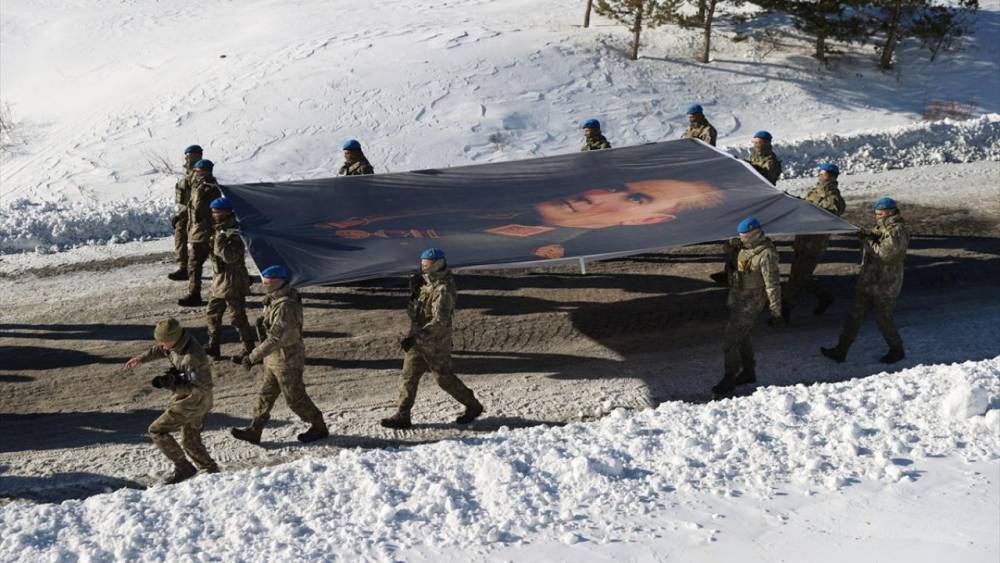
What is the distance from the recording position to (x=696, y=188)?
41.4 feet

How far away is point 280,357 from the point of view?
9289 mm

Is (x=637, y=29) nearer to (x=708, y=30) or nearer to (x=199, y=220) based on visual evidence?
(x=708, y=30)

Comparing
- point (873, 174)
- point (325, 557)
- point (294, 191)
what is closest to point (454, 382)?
point (325, 557)

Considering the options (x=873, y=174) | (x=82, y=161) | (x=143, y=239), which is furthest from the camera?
(x=82, y=161)

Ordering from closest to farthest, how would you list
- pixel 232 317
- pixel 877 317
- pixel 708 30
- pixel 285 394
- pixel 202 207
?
pixel 285 394, pixel 877 317, pixel 232 317, pixel 202 207, pixel 708 30

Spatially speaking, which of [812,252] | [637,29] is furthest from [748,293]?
[637,29]

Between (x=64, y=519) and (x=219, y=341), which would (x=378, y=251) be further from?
(x=64, y=519)

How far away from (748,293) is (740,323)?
1.00 feet

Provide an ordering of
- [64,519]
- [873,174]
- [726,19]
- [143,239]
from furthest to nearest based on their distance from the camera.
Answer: [726,19]
[873,174]
[143,239]
[64,519]

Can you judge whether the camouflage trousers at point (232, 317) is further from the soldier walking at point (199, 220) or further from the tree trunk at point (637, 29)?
the tree trunk at point (637, 29)

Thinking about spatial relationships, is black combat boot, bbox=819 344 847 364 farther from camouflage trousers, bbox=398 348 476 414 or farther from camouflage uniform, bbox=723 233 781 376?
camouflage trousers, bbox=398 348 476 414

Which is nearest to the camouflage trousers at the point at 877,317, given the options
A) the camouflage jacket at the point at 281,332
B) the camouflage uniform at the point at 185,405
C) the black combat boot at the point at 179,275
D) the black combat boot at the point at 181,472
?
the camouflage jacket at the point at 281,332

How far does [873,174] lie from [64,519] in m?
14.5

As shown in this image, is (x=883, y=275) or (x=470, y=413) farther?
(x=883, y=275)
